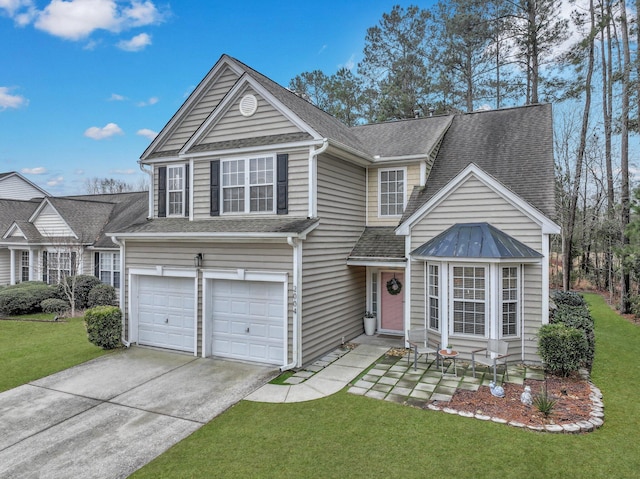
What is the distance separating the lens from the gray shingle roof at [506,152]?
11030 mm

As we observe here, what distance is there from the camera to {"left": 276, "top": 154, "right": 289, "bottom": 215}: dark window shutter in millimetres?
10320

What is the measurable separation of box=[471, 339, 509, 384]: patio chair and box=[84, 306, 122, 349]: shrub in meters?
9.95

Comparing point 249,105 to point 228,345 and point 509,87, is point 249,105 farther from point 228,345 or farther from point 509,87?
point 509,87

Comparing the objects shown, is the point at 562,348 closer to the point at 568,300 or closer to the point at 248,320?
the point at 568,300

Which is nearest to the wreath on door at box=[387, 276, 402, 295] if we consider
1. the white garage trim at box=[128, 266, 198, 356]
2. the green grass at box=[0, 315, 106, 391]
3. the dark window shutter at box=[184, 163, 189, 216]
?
the white garage trim at box=[128, 266, 198, 356]

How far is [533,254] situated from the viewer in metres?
9.41

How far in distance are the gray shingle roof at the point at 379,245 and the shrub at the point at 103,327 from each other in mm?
7382

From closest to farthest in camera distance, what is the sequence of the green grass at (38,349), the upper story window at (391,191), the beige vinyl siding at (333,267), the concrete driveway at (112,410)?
the concrete driveway at (112,410)
the green grass at (38,349)
the beige vinyl siding at (333,267)
the upper story window at (391,191)

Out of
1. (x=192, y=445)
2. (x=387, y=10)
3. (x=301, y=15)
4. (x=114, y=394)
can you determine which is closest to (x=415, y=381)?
(x=192, y=445)

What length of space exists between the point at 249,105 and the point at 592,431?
10.6m

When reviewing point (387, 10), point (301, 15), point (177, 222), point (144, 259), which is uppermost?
point (387, 10)

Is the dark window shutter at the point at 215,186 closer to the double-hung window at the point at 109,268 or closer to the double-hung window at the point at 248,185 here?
the double-hung window at the point at 248,185

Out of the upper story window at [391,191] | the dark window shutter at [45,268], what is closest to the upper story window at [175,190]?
the upper story window at [391,191]

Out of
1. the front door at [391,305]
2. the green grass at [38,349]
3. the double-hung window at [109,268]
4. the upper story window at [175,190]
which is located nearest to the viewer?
the green grass at [38,349]
